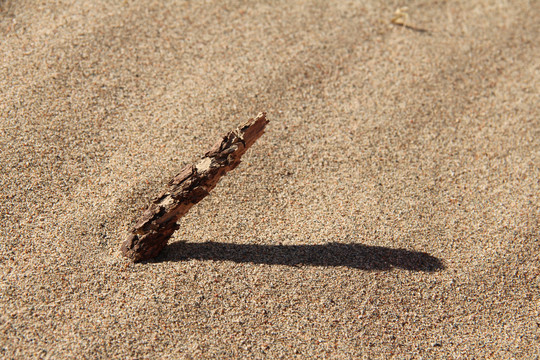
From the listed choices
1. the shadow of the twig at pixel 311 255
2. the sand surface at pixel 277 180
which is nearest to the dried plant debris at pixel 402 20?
the sand surface at pixel 277 180

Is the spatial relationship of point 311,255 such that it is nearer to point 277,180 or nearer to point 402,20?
point 277,180

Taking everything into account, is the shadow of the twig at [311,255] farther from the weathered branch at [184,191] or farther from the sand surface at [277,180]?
the weathered branch at [184,191]

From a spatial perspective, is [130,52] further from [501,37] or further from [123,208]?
[501,37]

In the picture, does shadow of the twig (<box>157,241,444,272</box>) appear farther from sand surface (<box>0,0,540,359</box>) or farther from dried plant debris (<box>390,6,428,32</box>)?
dried plant debris (<box>390,6,428,32</box>)

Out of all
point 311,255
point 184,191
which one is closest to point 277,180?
point 311,255

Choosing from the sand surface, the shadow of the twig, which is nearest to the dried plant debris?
the sand surface
